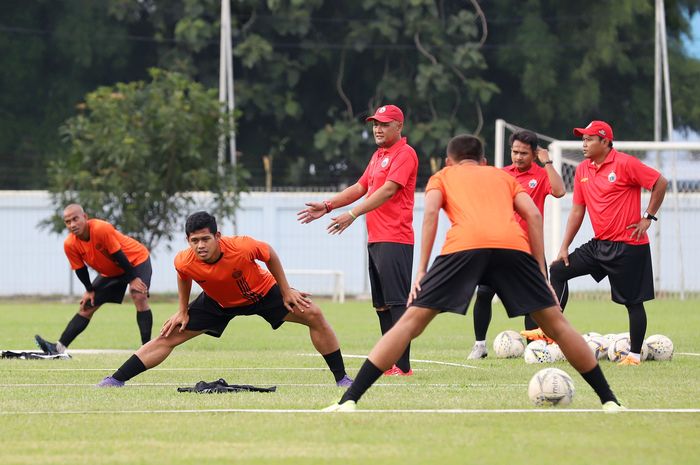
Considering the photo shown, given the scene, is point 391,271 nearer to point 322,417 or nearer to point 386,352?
point 386,352

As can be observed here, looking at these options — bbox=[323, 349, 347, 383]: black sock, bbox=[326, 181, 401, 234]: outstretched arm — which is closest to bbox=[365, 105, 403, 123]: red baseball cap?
bbox=[326, 181, 401, 234]: outstretched arm

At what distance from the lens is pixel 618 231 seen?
1306 centimetres

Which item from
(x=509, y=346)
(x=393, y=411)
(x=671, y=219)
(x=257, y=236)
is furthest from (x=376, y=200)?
(x=257, y=236)

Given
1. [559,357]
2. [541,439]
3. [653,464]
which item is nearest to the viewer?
[653,464]

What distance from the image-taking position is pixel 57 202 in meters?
31.0

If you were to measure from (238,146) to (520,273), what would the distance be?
34774 millimetres

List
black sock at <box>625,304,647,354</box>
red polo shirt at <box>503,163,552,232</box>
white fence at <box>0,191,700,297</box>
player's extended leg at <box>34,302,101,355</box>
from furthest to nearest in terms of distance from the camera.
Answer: white fence at <box>0,191,700,297</box> < player's extended leg at <box>34,302,101,355</box> < red polo shirt at <box>503,163,552,232</box> < black sock at <box>625,304,647,354</box>

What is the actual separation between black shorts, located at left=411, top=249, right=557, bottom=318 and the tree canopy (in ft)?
105

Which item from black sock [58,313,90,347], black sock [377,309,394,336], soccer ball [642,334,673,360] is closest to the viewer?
black sock [377,309,394,336]

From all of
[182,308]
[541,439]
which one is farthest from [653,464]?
[182,308]

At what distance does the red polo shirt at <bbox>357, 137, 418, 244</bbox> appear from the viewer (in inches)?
473

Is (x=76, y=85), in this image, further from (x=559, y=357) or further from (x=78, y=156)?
(x=559, y=357)

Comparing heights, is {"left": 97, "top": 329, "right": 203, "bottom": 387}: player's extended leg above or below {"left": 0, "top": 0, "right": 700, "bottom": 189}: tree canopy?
below

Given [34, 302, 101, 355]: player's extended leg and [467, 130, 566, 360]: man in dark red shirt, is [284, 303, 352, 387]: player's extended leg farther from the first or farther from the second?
[34, 302, 101, 355]: player's extended leg
